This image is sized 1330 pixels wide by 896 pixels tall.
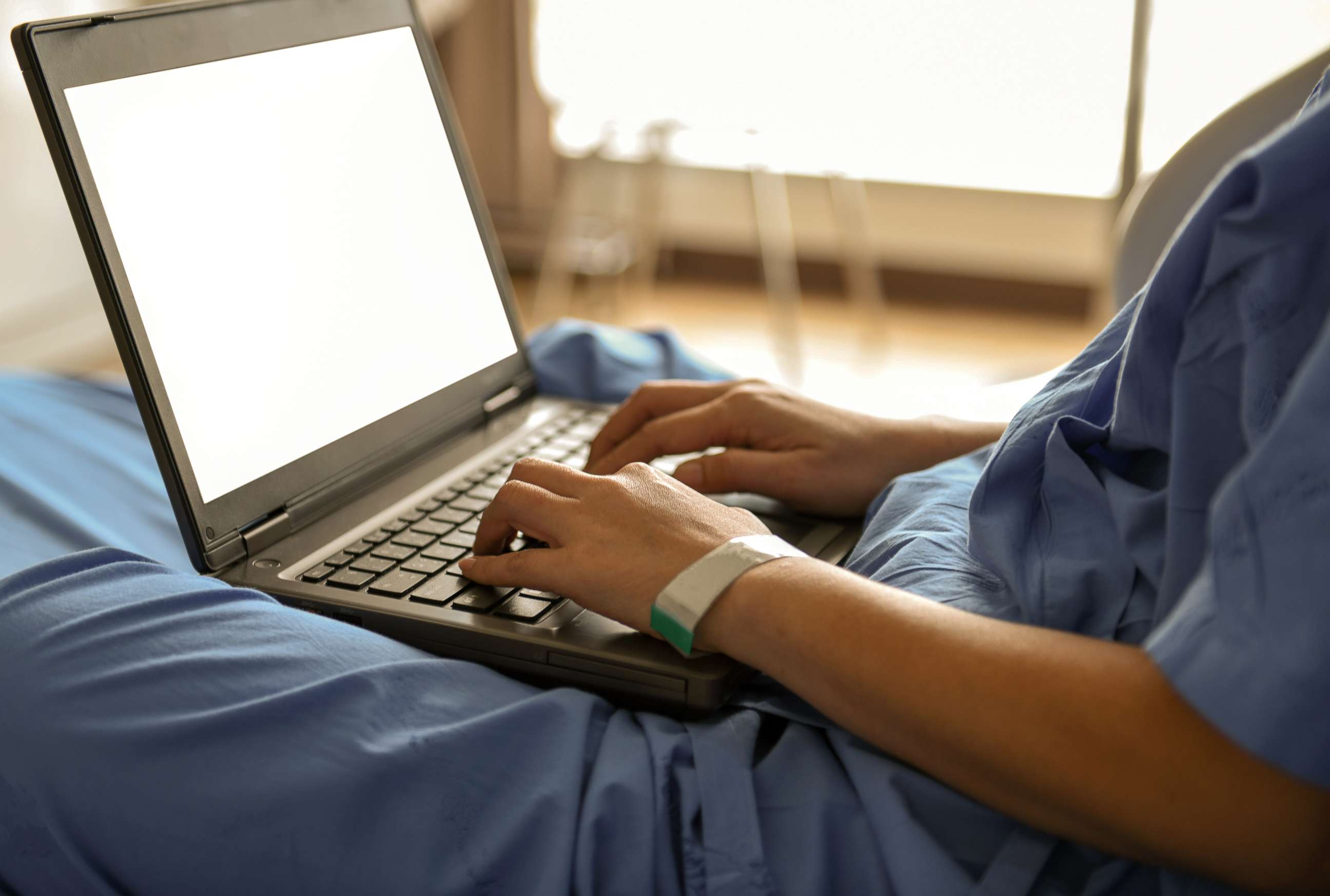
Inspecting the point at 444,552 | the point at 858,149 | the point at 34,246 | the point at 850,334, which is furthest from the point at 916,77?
the point at 444,552

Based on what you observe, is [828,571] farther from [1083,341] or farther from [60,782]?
[1083,341]

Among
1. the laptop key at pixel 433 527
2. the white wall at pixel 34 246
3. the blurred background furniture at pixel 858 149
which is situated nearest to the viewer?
the laptop key at pixel 433 527

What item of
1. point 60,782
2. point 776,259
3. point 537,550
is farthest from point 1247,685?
point 776,259

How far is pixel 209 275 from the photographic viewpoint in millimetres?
766

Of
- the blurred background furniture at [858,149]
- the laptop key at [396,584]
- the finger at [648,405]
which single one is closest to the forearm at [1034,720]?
the laptop key at [396,584]

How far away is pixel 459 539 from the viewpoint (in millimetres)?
789

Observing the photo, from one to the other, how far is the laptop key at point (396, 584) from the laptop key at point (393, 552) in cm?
3

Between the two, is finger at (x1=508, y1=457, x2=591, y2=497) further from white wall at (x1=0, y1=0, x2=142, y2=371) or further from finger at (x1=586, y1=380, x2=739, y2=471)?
white wall at (x1=0, y1=0, x2=142, y2=371)

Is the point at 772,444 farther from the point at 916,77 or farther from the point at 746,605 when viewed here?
the point at 916,77

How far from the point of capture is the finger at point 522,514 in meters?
0.67

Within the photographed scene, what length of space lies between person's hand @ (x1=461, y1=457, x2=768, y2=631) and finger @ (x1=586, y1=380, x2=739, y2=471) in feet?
0.66

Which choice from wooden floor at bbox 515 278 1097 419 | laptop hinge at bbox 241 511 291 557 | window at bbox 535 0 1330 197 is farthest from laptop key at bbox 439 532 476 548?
window at bbox 535 0 1330 197

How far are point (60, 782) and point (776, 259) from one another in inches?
104

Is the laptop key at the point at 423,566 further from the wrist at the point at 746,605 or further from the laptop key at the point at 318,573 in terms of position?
the wrist at the point at 746,605
